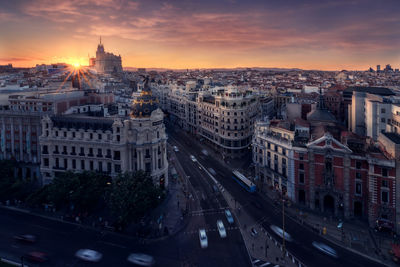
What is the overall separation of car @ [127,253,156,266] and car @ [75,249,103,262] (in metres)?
5.69

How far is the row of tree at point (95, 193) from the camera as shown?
2515 inches

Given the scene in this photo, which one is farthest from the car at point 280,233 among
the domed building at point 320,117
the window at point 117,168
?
the domed building at point 320,117

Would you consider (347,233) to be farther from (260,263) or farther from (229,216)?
(229,216)

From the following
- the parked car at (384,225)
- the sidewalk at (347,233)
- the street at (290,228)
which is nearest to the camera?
the street at (290,228)

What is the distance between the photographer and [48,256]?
57062 mm

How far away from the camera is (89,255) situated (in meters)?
57.1

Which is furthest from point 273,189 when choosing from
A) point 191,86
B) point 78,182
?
point 191,86

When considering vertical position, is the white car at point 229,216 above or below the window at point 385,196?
below

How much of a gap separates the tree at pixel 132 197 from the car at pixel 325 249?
33.7m

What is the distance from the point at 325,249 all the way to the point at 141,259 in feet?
114

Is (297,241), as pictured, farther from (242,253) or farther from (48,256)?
(48,256)

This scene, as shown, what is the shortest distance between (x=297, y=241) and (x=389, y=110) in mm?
50674

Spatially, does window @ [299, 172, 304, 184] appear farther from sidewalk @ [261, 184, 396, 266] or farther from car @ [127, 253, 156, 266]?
car @ [127, 253, 156, 266]

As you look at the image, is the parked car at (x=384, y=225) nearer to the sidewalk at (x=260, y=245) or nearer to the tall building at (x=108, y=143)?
the sidewalk at (x=260, y=245)
